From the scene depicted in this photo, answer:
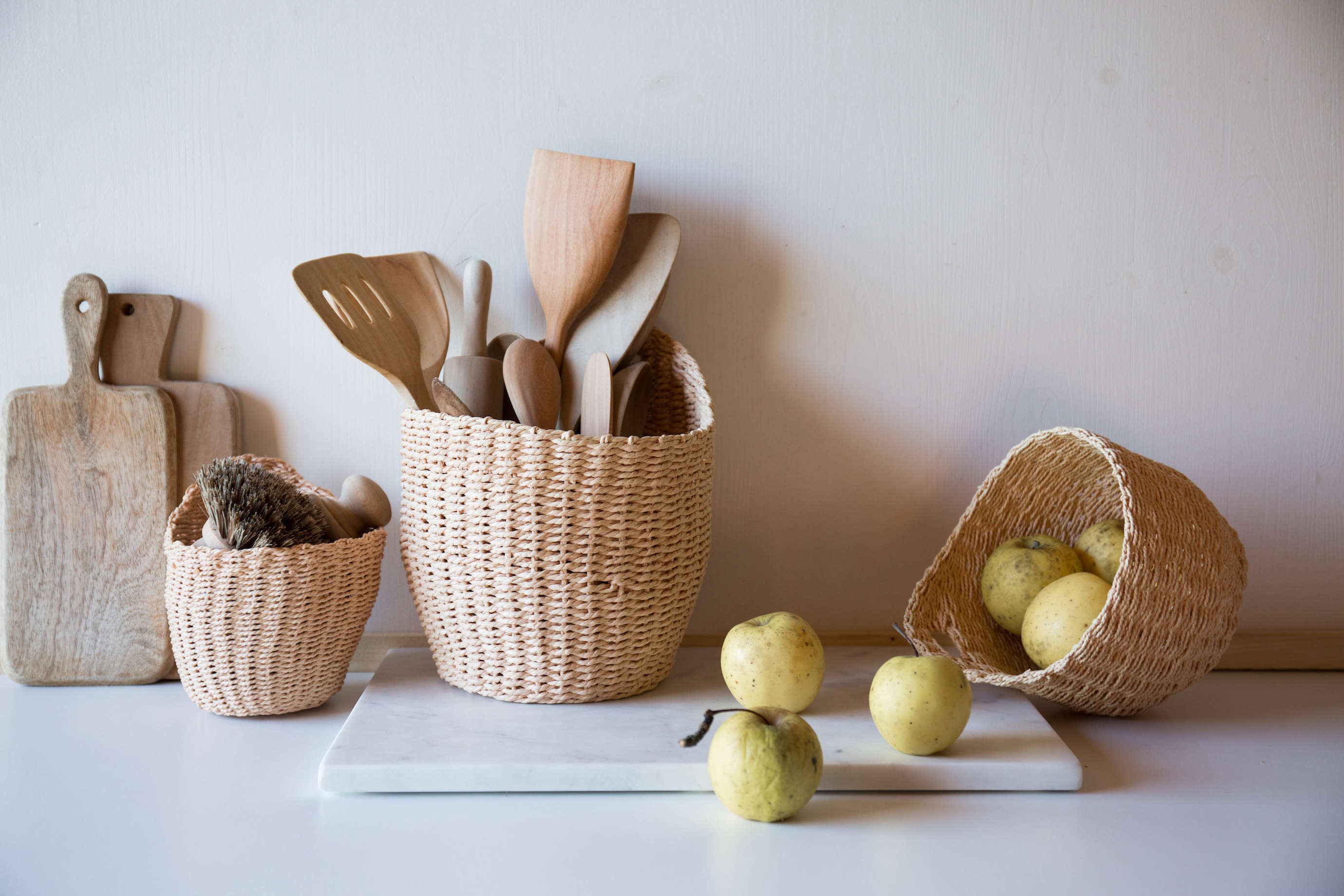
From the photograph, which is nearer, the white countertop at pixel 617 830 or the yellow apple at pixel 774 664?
the white countertop at pixel 617 830

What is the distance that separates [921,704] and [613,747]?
22 cm

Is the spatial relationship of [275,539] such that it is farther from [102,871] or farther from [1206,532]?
[1206,532]

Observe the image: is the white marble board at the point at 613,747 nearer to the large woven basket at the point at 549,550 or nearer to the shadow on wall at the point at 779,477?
the large woven basket at the point at 549,550

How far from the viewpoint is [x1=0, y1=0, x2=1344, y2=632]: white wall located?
841 millimetres

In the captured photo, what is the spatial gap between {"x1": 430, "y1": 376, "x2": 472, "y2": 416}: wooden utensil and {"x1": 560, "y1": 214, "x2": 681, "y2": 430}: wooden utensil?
10cm

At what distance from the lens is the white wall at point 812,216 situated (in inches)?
33.1

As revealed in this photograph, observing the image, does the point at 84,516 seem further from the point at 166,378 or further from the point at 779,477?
the point at 779,477

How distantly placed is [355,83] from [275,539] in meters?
0.43

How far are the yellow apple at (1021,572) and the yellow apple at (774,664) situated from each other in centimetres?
20

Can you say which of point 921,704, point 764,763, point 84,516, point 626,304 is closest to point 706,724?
point 764,763

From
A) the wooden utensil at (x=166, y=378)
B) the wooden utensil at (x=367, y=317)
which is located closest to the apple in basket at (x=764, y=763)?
the wooden utensil at (x=367, y=317)

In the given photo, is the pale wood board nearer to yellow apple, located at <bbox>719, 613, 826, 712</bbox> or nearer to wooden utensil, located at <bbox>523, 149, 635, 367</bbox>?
yellow apple, located at <bbox>719, 613, 826, 712</bbox>

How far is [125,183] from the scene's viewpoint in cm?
84

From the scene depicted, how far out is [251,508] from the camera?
704 mm
